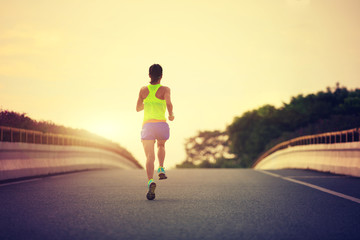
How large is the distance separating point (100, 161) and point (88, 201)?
16801 mm

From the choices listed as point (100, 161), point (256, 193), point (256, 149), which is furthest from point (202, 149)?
point (256, 193)

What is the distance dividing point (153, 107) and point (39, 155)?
7.32 meters

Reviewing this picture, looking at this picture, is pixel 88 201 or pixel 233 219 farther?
pixel 88 201

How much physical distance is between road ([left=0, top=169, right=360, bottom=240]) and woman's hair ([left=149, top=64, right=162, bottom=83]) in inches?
82.8

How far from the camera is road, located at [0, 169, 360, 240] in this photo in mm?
5882

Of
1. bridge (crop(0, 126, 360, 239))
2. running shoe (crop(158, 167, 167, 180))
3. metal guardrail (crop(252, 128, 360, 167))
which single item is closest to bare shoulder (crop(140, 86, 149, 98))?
running shoe (crop(158, 167, 167, 180))

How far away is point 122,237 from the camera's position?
5.61 metres

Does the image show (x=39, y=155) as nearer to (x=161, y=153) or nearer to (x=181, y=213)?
(x=161, y=153)

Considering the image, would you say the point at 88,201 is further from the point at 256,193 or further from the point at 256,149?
the point at 256,149

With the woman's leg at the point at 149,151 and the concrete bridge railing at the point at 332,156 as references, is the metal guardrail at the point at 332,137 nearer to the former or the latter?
the concrete bridge railing at the point at 332,156

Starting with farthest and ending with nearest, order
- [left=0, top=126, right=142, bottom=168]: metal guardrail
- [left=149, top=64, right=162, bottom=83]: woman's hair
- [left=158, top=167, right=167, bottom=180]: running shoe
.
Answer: [left=0, top=126, right=142, bottom=168]: metal guardrail → [left=149, top=64, right=162, bottom=83]: woman's hair → [left=158, top=167, right=167, bottom=180]: running shoe

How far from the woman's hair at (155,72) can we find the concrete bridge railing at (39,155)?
5.17 metres

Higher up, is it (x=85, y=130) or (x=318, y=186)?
(x=85, y=130)

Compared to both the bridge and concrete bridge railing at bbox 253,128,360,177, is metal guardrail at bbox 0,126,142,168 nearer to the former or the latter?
the bridge
